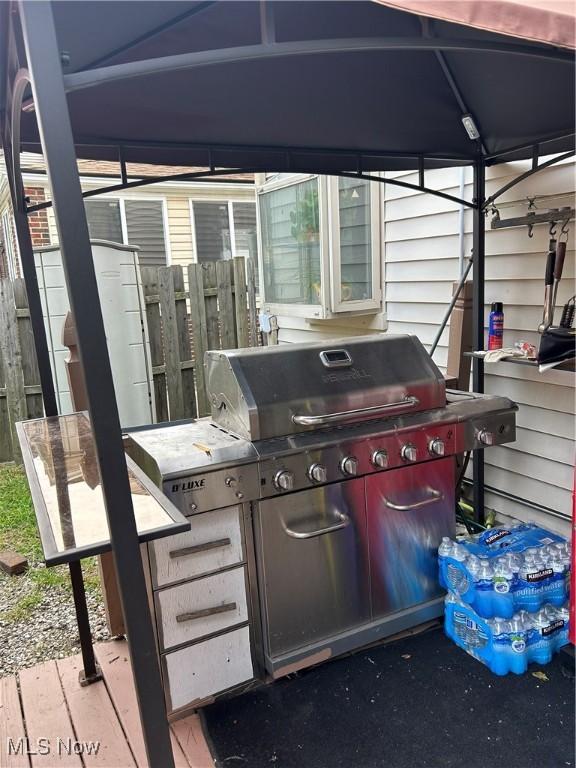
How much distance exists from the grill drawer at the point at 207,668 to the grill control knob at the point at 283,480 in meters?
0.60

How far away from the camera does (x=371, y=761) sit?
6.29 ft

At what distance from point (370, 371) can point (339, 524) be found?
0.67 meters

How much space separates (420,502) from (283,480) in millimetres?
Answer: 730

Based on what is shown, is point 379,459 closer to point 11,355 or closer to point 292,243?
point 292,243

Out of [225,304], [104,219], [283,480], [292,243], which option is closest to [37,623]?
[283,480]

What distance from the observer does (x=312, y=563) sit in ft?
7.43

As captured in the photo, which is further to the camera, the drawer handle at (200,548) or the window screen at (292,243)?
the window screen at (292,243)

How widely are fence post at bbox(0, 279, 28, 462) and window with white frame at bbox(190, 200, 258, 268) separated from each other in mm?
4295

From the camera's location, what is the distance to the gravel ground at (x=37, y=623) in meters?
2.60

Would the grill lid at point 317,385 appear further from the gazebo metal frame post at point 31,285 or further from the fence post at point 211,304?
the fence post at point 211,304

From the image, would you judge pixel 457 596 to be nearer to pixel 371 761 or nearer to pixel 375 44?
pixel 371 761

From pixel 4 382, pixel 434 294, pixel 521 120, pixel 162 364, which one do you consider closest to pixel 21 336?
pixel 4 382

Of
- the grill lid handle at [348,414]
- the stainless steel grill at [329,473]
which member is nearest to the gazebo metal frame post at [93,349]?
the stainless steel grill at [329,473]

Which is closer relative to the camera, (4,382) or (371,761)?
(371,761)
